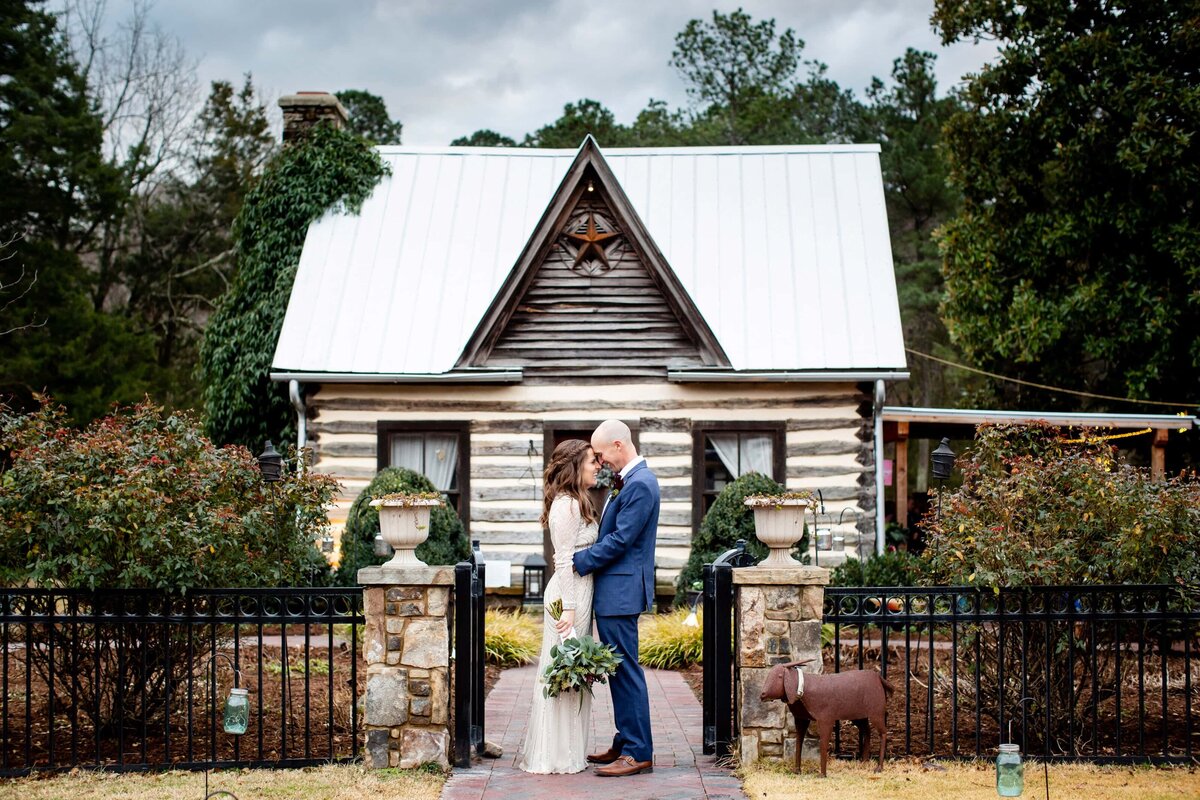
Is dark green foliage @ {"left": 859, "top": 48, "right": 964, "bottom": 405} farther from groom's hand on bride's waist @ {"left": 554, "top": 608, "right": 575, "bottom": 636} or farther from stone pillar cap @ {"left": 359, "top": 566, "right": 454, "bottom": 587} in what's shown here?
stone pillar cap @ {"left": 359, "top": 566, "right": 454, "bottom": 587}

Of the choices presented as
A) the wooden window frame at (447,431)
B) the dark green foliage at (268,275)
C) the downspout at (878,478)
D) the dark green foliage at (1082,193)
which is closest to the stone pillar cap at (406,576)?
the wooden window frame at (447,431)

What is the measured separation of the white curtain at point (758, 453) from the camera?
15.7 metres

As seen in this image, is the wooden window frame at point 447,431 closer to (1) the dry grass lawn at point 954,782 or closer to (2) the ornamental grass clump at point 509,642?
(2) the ornamental grass clump at point 509,642

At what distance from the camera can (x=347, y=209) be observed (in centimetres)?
1803

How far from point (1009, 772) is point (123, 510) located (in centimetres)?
527

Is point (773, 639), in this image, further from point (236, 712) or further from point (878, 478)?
point (878, 478)

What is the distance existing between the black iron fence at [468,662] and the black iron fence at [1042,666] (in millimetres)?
2200

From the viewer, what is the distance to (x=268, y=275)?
1859 cm

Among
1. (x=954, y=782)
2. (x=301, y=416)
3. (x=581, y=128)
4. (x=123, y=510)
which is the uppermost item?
(x=581, y=128)

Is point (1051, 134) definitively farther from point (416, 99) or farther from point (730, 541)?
point (416, 99)

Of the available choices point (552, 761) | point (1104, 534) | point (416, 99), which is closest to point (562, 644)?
point (552, 761)

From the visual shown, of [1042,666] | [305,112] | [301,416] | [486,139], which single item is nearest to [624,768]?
[1042,666]

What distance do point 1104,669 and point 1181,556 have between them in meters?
0.95

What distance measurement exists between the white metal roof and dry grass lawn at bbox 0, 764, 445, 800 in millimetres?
8684
